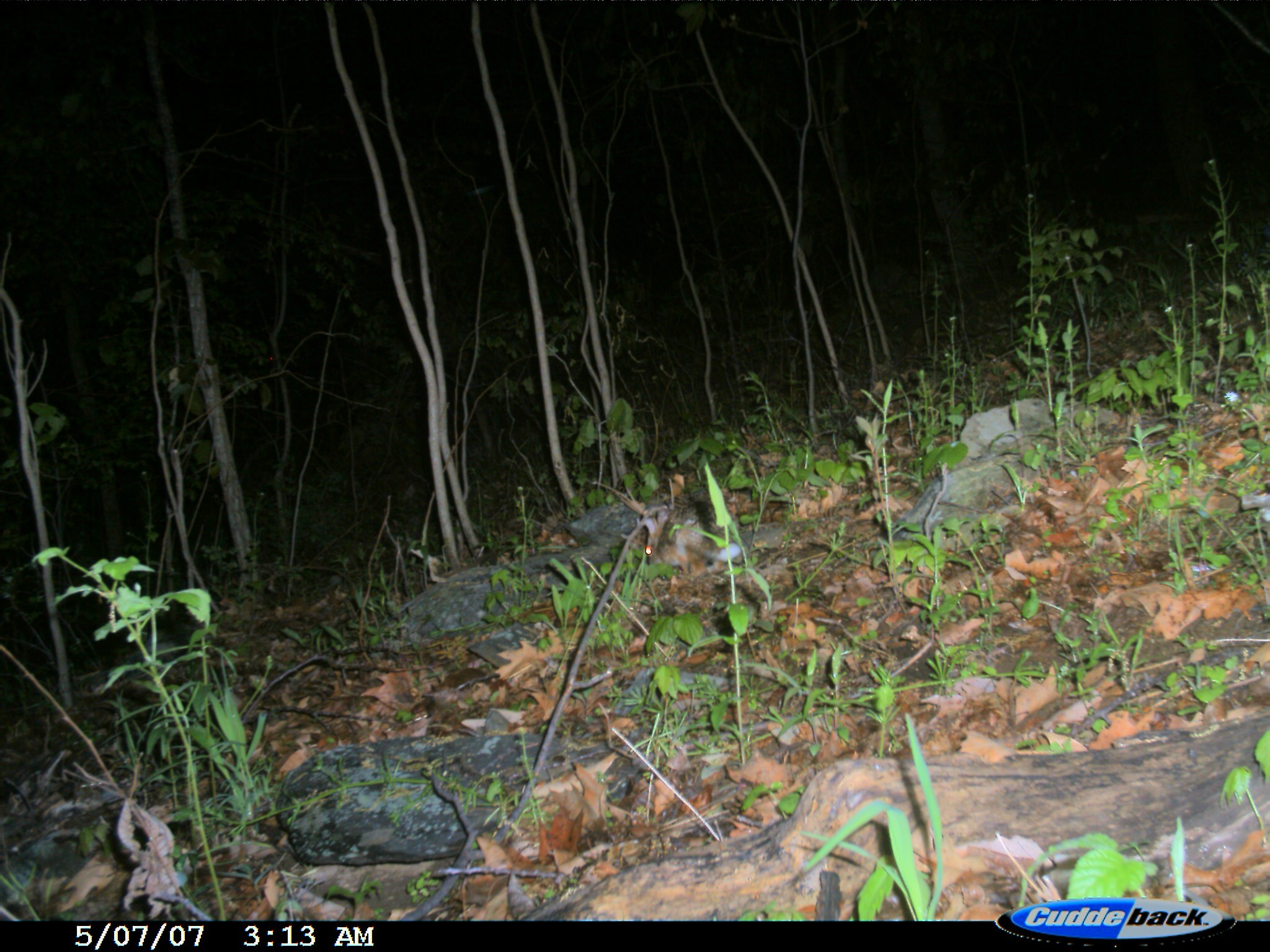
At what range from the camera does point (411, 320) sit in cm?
443

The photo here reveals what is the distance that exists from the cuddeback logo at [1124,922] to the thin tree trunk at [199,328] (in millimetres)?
5784

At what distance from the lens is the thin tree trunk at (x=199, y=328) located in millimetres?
5227

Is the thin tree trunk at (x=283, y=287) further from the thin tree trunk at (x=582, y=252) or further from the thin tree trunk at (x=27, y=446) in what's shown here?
the thin tree trunk at (x=582, y=252)

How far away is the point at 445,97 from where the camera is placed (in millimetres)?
6406

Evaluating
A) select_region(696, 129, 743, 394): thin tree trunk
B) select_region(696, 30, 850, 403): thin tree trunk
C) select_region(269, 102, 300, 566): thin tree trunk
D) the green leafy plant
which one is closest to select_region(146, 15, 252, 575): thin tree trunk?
select_region(269, 102, 300, 566): thin tree trunk

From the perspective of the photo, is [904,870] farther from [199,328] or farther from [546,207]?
[546,207]

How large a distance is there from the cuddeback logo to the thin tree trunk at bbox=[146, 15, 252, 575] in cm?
578

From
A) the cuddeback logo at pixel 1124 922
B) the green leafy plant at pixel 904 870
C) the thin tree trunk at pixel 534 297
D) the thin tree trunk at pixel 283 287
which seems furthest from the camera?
the thin tree trunk at pixel 283 287

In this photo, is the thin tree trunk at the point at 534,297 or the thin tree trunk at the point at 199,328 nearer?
the thin tree trunk at the point at 534,297

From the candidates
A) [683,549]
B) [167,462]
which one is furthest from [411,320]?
[167,462]

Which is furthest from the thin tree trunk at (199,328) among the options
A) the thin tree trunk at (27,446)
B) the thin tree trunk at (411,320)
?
the thin tree trunk at (411,320)

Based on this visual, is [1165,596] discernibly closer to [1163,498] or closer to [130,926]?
[1163,498]

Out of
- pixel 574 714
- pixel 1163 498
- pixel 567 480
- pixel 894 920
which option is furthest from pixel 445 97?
pixel 894 920

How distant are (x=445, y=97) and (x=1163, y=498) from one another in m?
6.45
